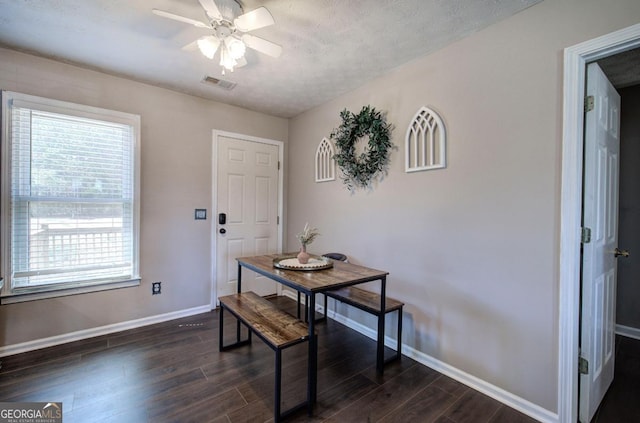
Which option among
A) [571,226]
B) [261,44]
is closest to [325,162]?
[261,44]

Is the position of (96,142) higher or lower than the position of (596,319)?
higher

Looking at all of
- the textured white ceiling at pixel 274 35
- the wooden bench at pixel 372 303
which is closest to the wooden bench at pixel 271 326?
the wooden bench at pixel 372 303

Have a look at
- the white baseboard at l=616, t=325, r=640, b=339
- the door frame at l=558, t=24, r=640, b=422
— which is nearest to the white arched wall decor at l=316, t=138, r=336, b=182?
the door frame at l=558, t=24, r=640, b=422

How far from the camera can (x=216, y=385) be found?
196 cm

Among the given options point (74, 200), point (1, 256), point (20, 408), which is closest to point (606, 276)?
point (20, 408)

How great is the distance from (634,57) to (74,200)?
4578mm

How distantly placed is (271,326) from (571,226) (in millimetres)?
1866

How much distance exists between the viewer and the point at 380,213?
8.70ft

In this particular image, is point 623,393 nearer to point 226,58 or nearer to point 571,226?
point 571,226

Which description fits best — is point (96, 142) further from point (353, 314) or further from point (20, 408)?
point (353, 314)

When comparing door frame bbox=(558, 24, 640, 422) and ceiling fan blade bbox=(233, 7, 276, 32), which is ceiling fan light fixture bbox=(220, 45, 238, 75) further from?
door frame bbox=(558, 24, 640, 422)

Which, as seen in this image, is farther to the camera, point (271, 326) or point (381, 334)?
point (381, 334)

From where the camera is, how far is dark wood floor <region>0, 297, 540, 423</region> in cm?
170

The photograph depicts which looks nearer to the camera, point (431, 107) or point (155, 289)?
point (431, 107)
